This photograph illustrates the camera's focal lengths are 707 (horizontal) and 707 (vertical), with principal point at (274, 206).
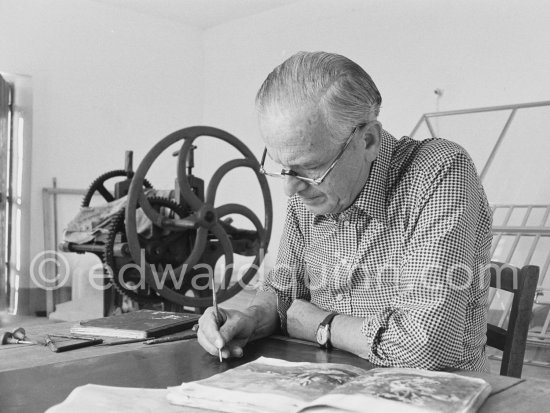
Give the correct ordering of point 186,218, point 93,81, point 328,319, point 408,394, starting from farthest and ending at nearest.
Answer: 1. point 93,81
2. point 186,218
3. point 328,319
4. point 408,394

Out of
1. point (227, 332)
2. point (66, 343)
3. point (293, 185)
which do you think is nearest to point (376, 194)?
point (293, 185)

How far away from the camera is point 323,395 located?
0.92 m

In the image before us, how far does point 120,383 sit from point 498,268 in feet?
2.71

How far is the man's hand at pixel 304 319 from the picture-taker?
1415mm

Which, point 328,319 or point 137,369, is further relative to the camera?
point 328,319

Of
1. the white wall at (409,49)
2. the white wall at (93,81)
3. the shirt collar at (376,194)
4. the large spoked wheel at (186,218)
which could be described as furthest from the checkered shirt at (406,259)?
the white wall at (93,81)

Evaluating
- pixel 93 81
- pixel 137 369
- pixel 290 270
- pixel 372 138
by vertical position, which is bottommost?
pixel 137 369

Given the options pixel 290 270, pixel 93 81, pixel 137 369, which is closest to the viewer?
pixel 137 369

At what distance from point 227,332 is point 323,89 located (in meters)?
0.48

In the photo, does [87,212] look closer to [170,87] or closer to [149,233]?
[149,233]

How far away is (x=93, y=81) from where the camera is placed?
20.0 ft

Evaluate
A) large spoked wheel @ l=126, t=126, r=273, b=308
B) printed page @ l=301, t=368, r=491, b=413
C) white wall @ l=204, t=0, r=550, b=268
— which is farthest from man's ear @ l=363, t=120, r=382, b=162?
white wall @ l=204, t=0, r=550, b=268

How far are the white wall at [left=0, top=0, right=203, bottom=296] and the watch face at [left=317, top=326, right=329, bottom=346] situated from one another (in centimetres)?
483

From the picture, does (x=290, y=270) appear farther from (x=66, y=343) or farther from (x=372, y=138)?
(x=66, y=343)
